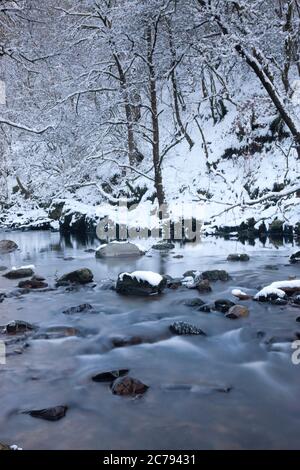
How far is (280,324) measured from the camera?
6.95m

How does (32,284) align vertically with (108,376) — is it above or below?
above

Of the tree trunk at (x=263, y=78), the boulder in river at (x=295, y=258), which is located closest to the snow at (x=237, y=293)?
the tree trunk at (x=263, y=78)

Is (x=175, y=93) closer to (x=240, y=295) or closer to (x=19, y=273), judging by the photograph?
(x=19, y=273)

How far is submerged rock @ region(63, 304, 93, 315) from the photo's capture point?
8.07m

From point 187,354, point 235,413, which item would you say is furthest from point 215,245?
point 235,413

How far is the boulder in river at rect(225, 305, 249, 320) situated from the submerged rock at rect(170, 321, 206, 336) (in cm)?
86

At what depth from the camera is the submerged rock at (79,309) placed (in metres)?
8.07

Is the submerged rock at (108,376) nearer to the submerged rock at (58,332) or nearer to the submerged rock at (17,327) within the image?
the submerged rock at (58,332)

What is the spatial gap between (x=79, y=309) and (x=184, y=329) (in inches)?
90.3

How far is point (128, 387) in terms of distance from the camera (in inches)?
194

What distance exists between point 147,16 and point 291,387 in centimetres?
1262

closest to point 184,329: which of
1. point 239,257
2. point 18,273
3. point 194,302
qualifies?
point 194,302

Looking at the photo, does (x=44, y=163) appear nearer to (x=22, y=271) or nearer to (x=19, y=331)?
(x=22, y=271)

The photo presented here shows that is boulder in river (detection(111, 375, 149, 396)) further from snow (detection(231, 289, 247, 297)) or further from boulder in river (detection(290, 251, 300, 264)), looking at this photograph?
boulder in river (detection(290, 251, 300, 264))
